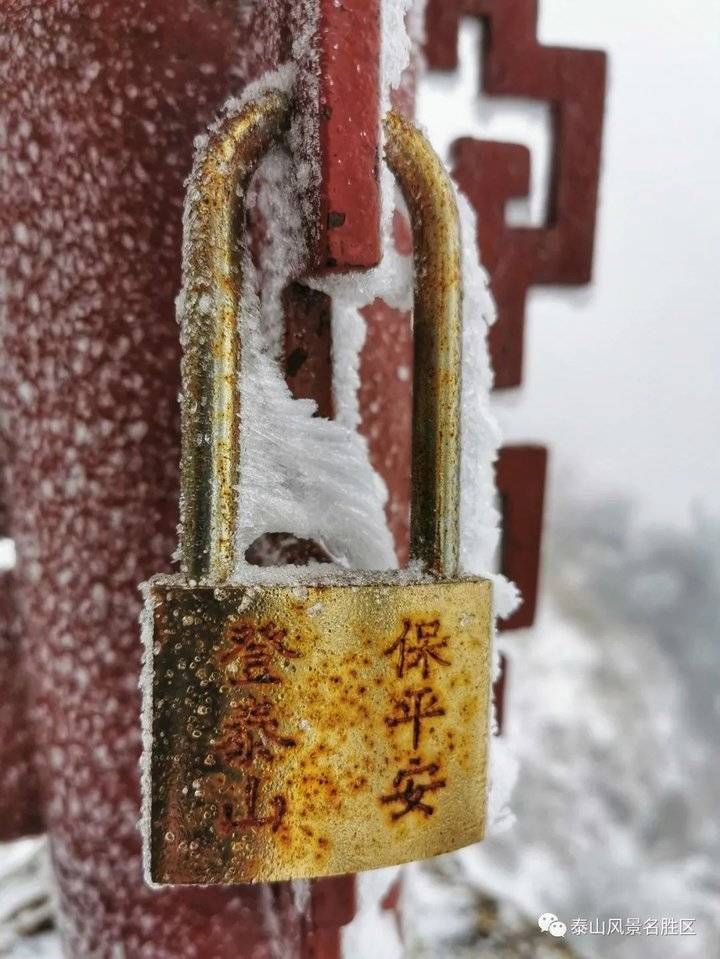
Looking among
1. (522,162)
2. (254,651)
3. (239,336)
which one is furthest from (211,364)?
(522,162)

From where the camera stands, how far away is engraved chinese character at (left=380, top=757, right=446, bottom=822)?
0.36 meters

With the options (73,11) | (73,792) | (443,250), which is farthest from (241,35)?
(73,792)

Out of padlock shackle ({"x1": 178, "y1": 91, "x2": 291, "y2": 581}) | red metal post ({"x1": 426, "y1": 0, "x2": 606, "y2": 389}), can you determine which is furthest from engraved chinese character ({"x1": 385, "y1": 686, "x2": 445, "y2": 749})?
red metal post ({"x1": 426, "y1": 0, "x2": 606, "y2": 389})

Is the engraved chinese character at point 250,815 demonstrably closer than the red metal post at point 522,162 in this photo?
Yes

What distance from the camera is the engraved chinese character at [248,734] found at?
0.33m

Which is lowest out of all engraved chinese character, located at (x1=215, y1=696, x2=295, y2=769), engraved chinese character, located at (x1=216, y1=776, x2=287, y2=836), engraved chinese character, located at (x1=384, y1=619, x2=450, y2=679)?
engraved chinese character, located at (x1=216, y1=776, x2=287, y2=836)

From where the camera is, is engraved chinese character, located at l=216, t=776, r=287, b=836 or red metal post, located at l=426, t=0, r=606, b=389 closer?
engraved chinese character, located at l=216, t=776, r=287, b=836

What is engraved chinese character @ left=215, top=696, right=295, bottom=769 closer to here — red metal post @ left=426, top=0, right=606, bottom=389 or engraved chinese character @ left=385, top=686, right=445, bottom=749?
engraved chinese character @ left=385, top=686, right=445, bottom=749

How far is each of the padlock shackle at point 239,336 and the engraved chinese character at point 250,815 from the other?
0.10 metres

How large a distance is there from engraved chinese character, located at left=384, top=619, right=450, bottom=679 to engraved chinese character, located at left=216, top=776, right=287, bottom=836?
3.3 inches

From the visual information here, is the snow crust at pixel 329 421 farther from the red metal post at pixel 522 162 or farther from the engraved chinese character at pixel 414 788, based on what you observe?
the red metal post at pixel 522 162

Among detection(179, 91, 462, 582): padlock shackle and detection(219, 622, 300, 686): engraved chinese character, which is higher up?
detection(179, 91, 462, 582): padlock shackle

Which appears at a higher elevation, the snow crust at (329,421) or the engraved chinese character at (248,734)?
the snow crust at (329,421)

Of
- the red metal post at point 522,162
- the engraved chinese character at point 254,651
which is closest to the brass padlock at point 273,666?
the engraved chinese character at point 254,651
